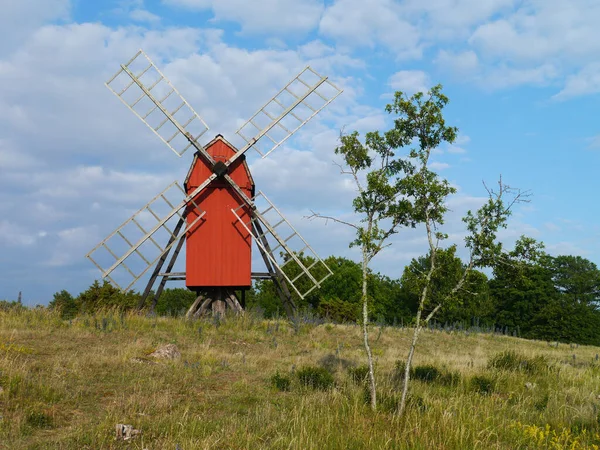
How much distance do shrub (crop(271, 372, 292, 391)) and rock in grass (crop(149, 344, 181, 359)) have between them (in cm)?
327

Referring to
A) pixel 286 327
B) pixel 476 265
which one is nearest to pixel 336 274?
pixel 286 327

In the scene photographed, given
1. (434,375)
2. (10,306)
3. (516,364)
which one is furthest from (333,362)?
(10,306)

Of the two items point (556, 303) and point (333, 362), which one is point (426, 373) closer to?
point (333, 362)

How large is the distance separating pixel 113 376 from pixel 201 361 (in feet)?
8.20

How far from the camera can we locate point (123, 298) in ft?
90.5

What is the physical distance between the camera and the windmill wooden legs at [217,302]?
22.2 metres

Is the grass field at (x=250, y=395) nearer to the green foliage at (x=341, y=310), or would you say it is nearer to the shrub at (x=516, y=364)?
the shrub at (x=516, y=364)

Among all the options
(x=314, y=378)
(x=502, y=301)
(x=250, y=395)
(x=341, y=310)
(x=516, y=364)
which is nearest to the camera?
(x=250, y=395)

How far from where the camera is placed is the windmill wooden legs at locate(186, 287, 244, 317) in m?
22.2

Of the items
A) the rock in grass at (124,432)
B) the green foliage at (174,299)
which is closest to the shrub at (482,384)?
the rock in grass at (124,432)

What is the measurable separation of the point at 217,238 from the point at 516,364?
11.7 meters

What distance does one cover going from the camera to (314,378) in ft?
38.8

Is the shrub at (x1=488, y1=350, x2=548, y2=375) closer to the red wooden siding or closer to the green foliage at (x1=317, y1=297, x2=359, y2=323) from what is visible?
the red wooden siding

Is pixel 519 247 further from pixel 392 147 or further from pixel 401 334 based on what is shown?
pixel 401 334
